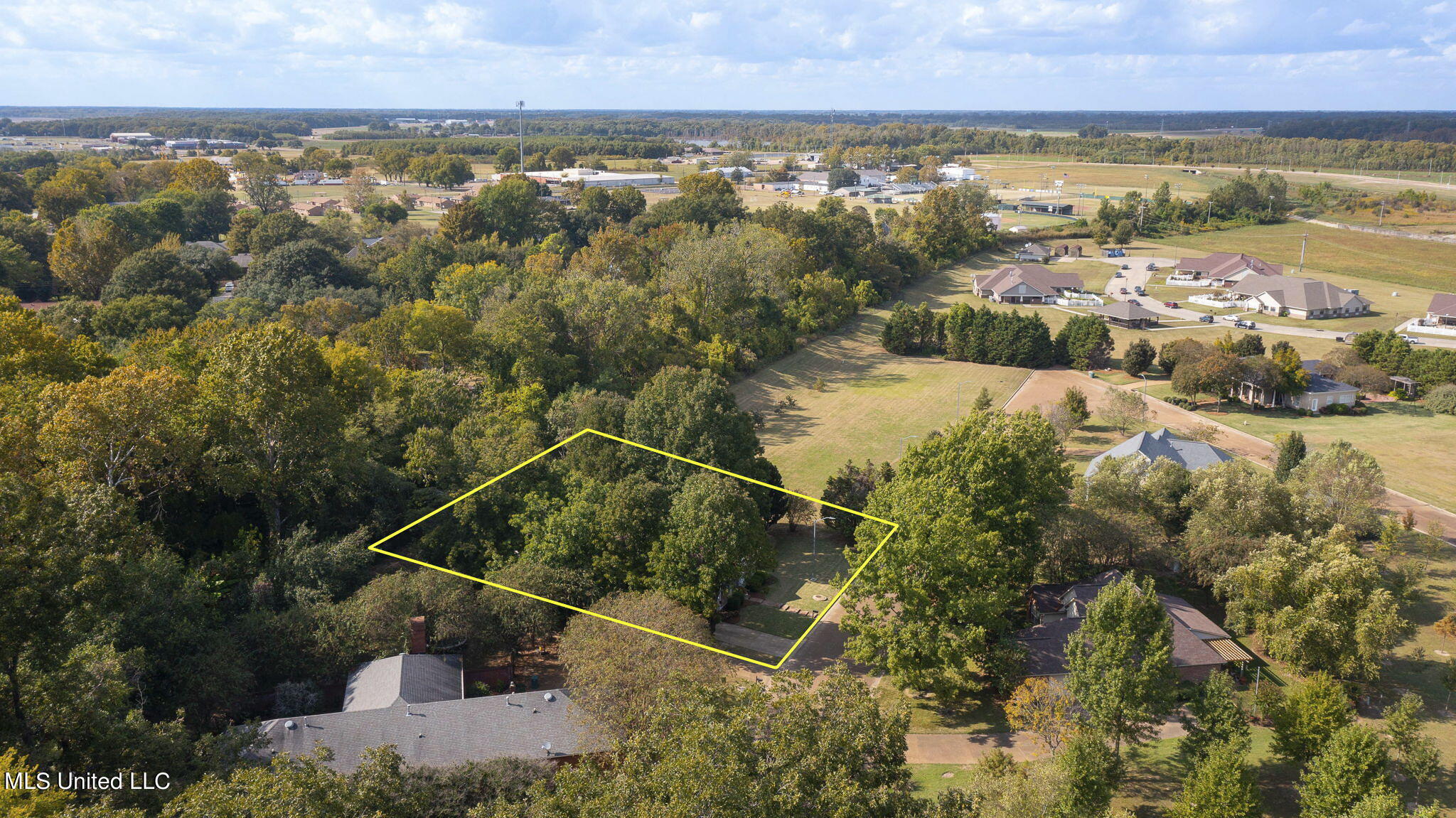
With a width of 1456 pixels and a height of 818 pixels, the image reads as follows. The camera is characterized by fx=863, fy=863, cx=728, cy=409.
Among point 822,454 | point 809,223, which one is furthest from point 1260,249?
point 822,454

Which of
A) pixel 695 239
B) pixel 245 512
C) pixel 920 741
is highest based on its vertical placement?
pixel 695 239

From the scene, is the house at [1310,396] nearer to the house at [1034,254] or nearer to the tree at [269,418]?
the house at [1034,254]

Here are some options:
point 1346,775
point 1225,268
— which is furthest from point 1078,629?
point 1225,268

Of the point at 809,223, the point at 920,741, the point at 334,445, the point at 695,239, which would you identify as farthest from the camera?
the point at 809,223

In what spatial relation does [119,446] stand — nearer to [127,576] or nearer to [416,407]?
[127,576]

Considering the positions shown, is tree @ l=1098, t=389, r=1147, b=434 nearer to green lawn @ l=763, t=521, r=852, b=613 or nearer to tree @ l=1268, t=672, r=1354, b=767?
green lawn @ l=763, t=521, r=852, b=613

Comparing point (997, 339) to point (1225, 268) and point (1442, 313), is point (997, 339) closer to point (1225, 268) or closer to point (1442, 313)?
point (1442, 313)
